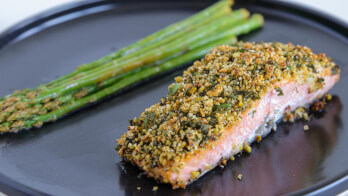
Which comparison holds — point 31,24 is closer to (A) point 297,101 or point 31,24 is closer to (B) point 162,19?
(B) point 162,19

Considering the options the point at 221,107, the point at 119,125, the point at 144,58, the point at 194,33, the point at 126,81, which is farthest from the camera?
the point at 194,33

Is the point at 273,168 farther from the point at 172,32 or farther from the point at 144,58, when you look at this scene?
the point at 172,32

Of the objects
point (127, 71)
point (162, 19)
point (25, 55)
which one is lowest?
point (127, 71)

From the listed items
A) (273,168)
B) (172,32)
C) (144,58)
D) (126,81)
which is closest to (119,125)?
(126,81)

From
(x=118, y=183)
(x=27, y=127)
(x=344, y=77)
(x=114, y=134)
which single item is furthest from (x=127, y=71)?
(x=344, y=77)

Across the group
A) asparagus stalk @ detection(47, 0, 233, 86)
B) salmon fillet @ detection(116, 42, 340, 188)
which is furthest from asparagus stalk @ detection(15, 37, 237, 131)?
salmon fillet @ detection(116, 42, 340, 188)

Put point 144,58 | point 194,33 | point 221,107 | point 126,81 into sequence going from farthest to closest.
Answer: point 194,33
point 144,58
point 126,81
point 221,107
